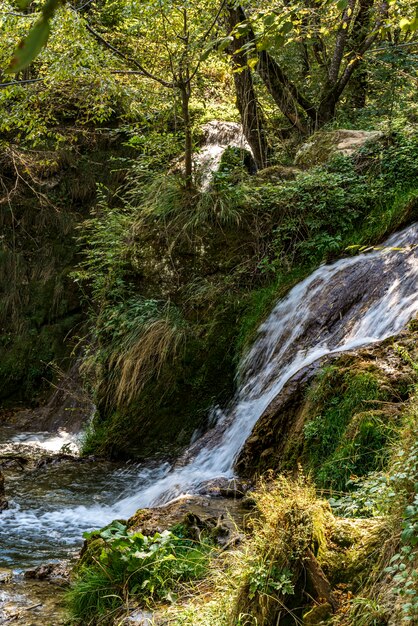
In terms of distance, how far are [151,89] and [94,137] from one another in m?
2.46

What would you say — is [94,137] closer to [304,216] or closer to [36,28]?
[304,216]

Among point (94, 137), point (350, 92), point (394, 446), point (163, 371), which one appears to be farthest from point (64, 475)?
point (350, 92)

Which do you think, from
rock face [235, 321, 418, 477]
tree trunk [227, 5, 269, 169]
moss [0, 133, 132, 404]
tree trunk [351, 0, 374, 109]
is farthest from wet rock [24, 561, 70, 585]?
tree trunk [351, 0, 374, 109]

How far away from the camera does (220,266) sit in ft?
28.9

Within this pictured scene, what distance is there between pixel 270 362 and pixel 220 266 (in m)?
2.14

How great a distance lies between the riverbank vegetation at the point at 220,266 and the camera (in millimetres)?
3037

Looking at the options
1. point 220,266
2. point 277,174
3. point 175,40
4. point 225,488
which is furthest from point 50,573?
point 175,40

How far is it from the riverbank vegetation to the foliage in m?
0.01

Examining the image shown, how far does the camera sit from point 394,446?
377 centimetres

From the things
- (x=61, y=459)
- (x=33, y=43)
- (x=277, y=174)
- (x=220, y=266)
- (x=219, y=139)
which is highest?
(x=219, y=139)

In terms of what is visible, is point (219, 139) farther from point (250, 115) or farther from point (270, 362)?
point (270, 362)

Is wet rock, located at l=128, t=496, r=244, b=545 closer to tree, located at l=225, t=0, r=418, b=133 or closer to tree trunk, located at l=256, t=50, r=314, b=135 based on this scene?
tree, located at l=225, t=0, r=418, b=133

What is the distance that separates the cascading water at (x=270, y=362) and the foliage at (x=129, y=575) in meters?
1.59

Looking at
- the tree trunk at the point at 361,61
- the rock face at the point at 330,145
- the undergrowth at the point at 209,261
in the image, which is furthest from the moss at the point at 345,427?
the tree trunk at the point at 361,61
